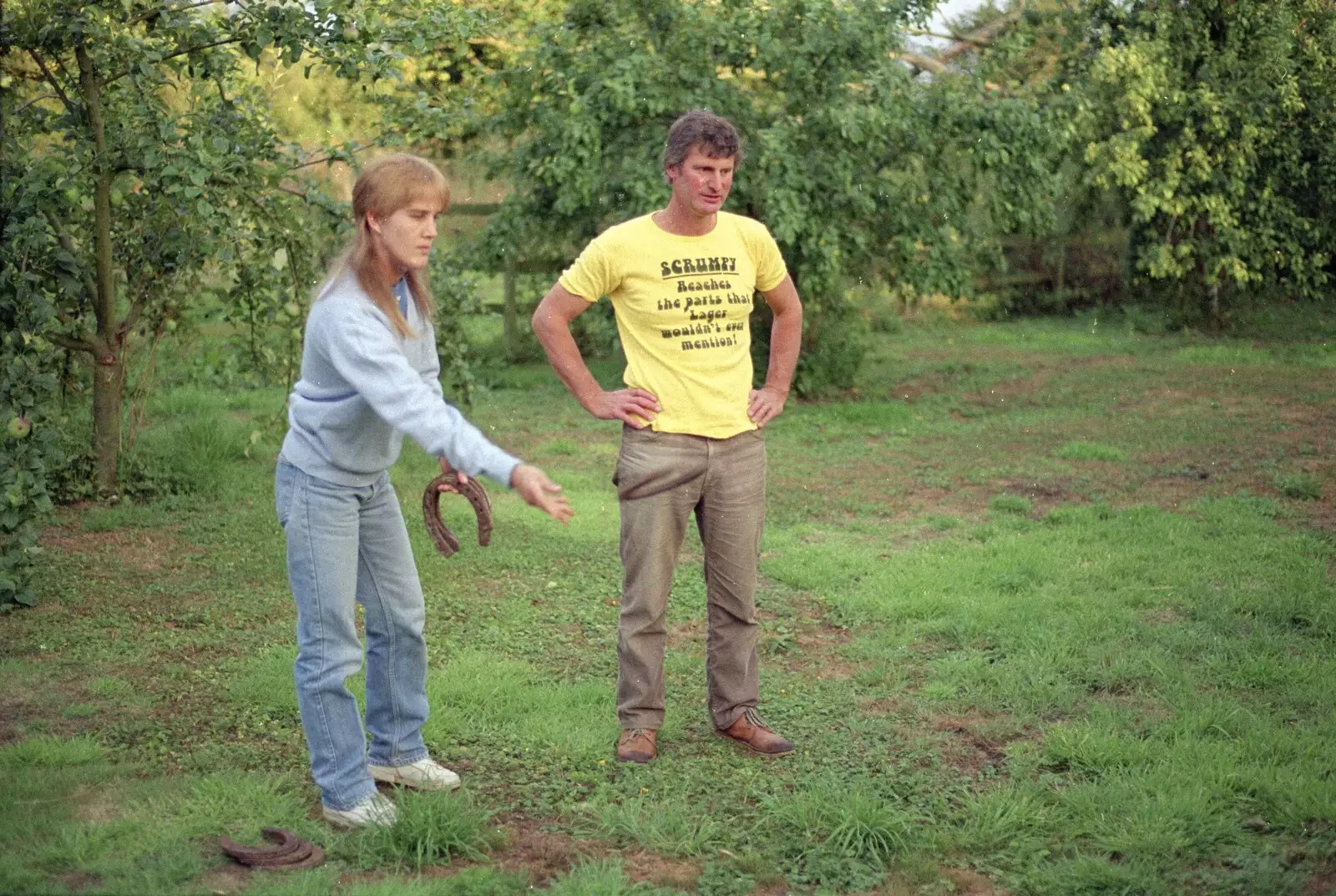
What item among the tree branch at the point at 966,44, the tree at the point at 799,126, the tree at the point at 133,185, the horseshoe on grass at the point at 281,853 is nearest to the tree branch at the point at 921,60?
the tree branch at the point at 966,44

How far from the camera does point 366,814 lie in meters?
4.02

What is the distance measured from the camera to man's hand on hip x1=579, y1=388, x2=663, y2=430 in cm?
450

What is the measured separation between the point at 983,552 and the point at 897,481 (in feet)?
6.45

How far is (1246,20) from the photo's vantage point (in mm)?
14836

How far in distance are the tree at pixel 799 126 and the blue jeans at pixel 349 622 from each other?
6.42 metres

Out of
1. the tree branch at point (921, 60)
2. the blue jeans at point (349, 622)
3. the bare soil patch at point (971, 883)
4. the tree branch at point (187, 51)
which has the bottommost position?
the bare soil patch at point (971, 883)

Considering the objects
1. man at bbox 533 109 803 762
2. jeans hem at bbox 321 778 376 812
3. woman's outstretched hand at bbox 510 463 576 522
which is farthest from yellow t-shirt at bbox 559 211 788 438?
jeans hem at bbox 321 778 376 812

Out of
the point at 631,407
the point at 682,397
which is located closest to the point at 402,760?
the point at 631,407

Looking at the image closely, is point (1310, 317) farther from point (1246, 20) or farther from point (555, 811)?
point (555, 811)

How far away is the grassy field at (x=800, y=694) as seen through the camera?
395cm

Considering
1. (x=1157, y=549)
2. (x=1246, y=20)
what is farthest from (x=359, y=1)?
(x=1246, y=20)

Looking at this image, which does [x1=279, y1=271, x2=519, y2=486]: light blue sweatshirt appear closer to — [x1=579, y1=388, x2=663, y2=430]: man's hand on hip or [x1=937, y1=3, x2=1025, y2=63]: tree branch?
[x1=579, y1=388, x2=663, y2=430]: man's hand on hip

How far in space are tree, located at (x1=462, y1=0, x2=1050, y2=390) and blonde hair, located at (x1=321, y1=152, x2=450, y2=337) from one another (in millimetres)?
6441

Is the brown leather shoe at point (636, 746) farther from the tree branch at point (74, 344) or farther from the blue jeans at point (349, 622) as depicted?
the tree branch at point (74, 344)
